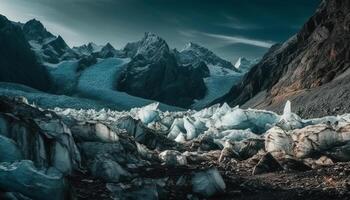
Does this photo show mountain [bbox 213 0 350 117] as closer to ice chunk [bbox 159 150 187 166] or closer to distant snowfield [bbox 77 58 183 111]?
ice chunk [bbox 159 150 187 166]

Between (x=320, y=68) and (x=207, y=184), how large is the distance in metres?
61.6

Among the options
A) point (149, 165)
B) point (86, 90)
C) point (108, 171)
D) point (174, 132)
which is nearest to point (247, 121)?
point (174, 132)

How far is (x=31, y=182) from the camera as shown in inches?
332

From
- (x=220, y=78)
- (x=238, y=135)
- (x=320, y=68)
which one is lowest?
(x=238, y=135)

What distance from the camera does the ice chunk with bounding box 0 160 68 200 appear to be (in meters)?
8.31

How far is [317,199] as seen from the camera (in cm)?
1098

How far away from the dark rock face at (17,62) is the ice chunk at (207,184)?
150 metres

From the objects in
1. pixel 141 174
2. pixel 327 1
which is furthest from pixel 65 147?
pixel 327 1

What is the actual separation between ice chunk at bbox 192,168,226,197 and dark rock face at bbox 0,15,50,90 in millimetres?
150032

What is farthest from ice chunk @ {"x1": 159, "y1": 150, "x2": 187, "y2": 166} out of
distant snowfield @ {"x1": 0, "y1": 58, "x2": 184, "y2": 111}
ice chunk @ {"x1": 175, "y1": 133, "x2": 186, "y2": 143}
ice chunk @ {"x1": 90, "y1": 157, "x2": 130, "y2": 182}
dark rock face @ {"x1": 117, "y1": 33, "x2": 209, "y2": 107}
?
dark rock face @ {"x1": 117, "y1": 33, "x2": 209, "y2": 107}

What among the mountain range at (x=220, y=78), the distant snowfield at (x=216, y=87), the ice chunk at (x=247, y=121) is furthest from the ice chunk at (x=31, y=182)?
the distant snowfield at (x=216, y=87)

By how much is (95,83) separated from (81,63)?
22.5m

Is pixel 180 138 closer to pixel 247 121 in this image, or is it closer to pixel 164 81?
pixel 247 121

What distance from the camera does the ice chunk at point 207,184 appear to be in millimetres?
11953
